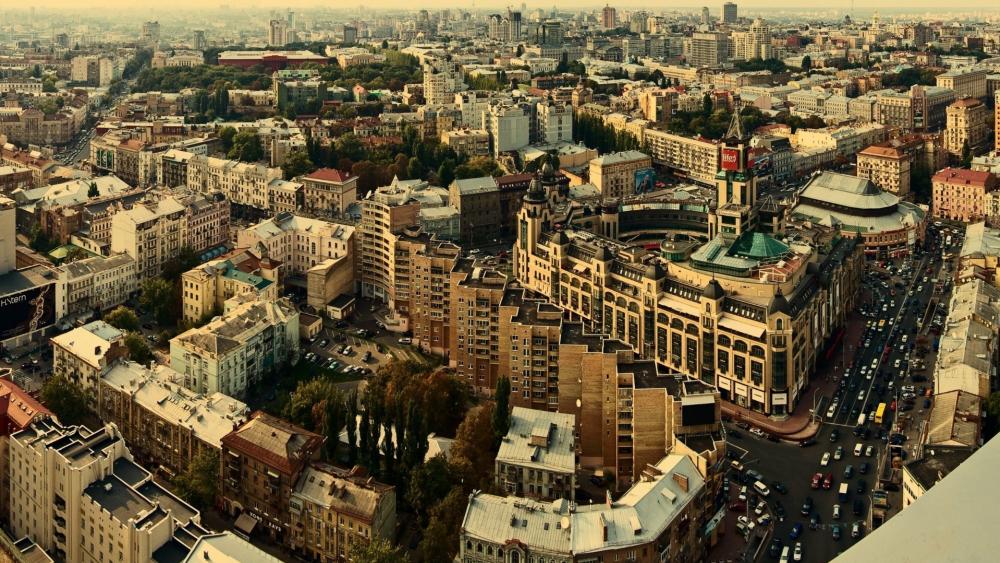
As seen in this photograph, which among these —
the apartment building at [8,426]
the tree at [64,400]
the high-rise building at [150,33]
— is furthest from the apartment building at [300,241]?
the high-rise building at [150,33]

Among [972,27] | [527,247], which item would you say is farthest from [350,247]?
[972,27]

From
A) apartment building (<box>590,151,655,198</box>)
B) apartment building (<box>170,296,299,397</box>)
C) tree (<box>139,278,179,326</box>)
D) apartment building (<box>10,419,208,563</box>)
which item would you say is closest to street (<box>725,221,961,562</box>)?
apartment building (<box>10,419,208,563</box>)

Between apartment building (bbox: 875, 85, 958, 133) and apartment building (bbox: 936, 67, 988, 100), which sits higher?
apartment building (bbox: 936, 67, 988, 100)

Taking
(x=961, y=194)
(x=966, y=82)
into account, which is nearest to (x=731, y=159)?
(x=961, y=194)

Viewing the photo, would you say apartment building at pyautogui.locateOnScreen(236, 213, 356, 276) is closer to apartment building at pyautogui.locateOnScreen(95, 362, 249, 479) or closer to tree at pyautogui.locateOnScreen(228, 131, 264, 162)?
apartment building at pyautogui.locateOnScreen(95, 362, 249, 479)

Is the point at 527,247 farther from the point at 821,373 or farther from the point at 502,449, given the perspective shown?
Result: the point at 502,449

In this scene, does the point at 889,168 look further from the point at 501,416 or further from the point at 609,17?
the point at 609,17

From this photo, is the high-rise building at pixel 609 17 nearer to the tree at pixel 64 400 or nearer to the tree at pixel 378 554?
the tree at pixel 64 400
